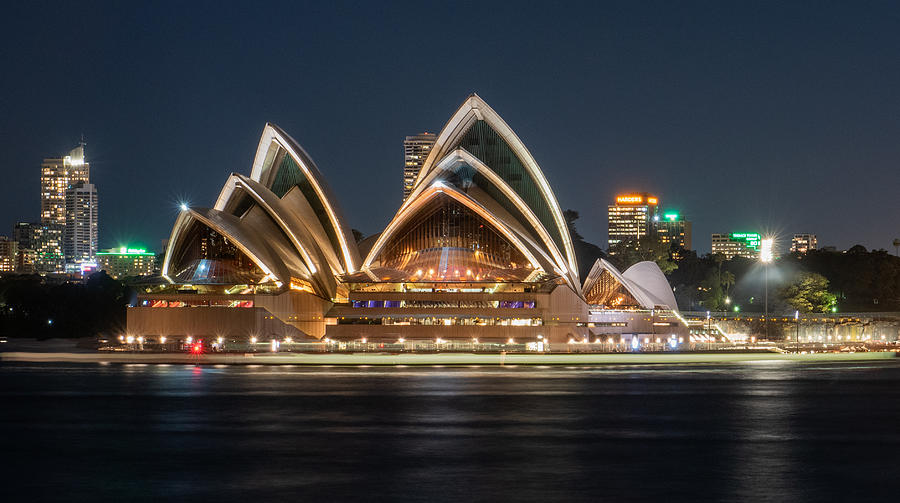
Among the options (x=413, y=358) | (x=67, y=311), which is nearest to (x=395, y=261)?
(x=413, y=358)

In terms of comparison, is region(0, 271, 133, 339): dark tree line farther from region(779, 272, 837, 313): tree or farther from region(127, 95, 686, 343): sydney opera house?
region(779, 272, 837, 313): tree

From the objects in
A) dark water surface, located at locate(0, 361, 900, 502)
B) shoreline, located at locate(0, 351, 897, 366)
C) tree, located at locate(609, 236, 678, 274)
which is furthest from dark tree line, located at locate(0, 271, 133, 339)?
tree, located at locate(609, 236, 678, 274)

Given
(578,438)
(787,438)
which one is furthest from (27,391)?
(787,438)

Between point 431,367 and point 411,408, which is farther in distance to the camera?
point 431,367

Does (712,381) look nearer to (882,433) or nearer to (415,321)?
(882,433)

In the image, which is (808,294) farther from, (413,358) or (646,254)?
(413,358)

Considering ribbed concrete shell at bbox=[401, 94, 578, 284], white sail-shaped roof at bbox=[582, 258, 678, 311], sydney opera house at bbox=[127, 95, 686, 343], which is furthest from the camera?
white sail-shaped roof at bbox=[582, 258, 678, 311]

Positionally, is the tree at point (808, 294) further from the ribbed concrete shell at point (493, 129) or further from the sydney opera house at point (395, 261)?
the ribbed concrete shell at point (493, 129)
